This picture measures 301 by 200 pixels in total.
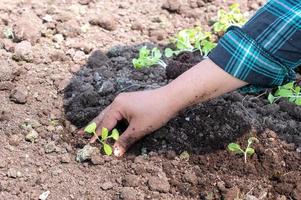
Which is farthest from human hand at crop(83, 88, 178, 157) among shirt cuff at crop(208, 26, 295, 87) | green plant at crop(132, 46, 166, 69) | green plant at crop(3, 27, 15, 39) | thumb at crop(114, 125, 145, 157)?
green plant at crop(3, 27, 15, 39)

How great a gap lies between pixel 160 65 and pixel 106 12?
0.45 m

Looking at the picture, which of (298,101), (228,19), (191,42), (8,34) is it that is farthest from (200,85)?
(8,34)

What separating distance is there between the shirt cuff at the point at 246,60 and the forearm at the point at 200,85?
0.07ft

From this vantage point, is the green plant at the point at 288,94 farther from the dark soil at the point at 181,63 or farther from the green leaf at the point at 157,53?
the green leaf at the point at 157,53

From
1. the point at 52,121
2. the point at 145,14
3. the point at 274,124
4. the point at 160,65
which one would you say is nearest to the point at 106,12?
the point at 145,14

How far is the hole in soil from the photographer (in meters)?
1.82

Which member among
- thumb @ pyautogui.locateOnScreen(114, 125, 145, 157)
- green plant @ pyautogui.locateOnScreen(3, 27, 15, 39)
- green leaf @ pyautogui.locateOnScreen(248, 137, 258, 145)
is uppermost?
green leaf @ pyautogui.locateOnScreen(248, 137, 258, 145)

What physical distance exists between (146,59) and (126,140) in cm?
47

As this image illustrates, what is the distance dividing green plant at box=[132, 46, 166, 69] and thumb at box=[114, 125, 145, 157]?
42 centimetres

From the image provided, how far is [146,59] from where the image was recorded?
213 cm

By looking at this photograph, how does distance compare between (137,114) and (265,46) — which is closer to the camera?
(265,46)

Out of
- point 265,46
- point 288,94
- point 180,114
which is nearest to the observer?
point 265,46

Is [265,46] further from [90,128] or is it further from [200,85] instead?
[90,128]

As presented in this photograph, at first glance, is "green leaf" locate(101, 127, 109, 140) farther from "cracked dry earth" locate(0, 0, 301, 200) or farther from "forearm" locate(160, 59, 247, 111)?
"forearm" locate(160, 59, 247, 111)
